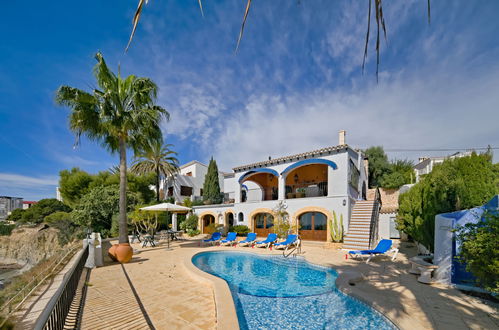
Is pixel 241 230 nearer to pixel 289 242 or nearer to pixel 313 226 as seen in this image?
pixel 313 226

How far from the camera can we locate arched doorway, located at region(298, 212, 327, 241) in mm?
16312

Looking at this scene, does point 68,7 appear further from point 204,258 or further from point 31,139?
point 31,139

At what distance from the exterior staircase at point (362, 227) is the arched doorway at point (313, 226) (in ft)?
6.29

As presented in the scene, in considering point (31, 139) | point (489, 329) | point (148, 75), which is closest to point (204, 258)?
point (148, 75)

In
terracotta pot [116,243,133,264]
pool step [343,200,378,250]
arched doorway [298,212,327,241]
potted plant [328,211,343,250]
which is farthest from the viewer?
arched doorway [298,212,327,241]

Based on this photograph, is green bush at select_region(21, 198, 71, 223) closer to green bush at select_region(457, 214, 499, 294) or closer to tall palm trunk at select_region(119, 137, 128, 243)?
tall palm trunk at select_region(119, 137, 128, 243)

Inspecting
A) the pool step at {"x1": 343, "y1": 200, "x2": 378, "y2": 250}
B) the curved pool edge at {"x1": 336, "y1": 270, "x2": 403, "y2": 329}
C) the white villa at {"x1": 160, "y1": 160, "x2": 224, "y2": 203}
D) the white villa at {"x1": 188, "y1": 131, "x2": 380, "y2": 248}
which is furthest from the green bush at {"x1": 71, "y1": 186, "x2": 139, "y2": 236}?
the curved pool edge at {"x1": 336, "y1": 270, "x2": 403, "y2": 329}

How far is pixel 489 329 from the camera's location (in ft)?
14.7

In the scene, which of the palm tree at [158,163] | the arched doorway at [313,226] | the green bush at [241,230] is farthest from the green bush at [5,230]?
the arched doorway at [313,226]

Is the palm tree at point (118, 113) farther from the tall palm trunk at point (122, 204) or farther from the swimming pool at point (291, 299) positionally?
the swimming pool at point (291, 299)

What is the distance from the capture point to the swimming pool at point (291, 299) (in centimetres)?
534

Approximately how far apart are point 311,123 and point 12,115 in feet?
88.9

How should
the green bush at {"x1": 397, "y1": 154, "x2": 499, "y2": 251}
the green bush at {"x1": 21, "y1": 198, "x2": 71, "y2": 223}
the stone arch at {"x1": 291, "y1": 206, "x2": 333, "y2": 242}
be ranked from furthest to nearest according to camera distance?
the green bush at {"x1": 21, "y1": 198, "x2": 71, "y2": 223} → the stone arch at {"x1": 291, "y1": 206, "x2": 333, "y2": 242} → the green bush at {"x1": 397, "y1": 154, "x2": 499, "y2": 251}

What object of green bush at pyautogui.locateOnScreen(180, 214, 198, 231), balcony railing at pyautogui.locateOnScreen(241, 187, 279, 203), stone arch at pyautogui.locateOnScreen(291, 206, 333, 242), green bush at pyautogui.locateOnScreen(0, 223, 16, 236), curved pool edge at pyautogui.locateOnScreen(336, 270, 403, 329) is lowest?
green bush at pyautogui.locateOnScreen(0, 223, 16, 236)
